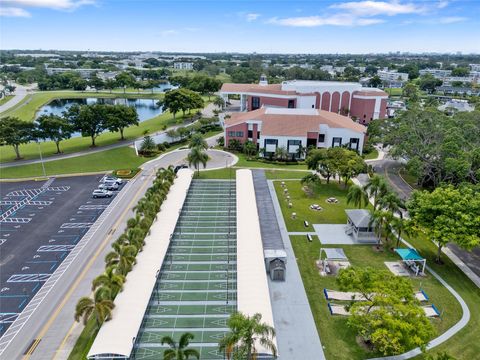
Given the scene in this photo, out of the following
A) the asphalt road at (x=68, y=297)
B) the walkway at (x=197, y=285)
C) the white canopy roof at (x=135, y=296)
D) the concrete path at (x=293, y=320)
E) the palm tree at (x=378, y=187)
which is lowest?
the concrete path at (x=293, y=320)

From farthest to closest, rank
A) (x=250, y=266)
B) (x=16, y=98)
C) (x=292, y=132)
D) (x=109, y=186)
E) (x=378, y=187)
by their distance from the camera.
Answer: (x=16, y=98), (x=292, y=132), (x=109, y=186), (x=378, y=187), (x=250, y=266)

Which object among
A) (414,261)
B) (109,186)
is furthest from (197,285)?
(109,186)

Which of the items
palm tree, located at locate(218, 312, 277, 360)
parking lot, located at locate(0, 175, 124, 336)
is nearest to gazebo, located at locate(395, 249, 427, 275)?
palm tree, located at locate(218, 312, 277, 360)

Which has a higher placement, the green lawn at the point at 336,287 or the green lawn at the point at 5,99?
the green lawn at the point at 5,99

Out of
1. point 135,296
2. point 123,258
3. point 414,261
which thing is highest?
point 123,258

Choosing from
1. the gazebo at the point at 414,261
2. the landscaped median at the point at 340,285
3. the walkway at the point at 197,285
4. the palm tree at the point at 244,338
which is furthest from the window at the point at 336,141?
the palm tree at the point at 244,338

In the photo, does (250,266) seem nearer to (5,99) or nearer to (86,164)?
(86,164)

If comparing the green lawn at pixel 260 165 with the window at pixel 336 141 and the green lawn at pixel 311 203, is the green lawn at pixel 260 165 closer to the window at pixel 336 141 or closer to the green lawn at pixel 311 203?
the green lawn at pixel 311 203
